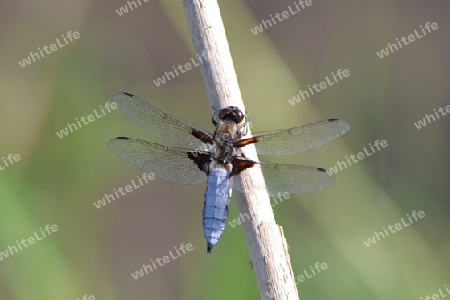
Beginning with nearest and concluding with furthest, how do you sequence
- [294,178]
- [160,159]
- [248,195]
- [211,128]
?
[248,195]
[294,178]
[160,159]
[211,128]

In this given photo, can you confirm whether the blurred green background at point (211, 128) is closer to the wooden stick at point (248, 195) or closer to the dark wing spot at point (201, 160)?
the dark wing spot at point (201, 160)

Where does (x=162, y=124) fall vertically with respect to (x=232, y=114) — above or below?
above

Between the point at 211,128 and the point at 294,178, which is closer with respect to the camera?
the point at 294,178

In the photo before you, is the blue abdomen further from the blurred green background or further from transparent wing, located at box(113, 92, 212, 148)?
the blurred green background

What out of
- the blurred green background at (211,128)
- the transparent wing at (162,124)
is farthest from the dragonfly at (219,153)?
the blurred green background at (211,128)

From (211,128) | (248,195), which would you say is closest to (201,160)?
(248,195)

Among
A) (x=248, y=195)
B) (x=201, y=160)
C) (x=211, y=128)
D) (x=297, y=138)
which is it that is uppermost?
(x=211, y=128)

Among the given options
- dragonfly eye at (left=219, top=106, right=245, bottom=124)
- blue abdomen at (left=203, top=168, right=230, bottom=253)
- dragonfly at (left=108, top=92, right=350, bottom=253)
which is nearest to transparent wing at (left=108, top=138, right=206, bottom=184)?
dragonfly at (left=108, top=92, right=350, bottom=253)

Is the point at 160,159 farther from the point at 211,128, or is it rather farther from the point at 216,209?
the point at 211,128
